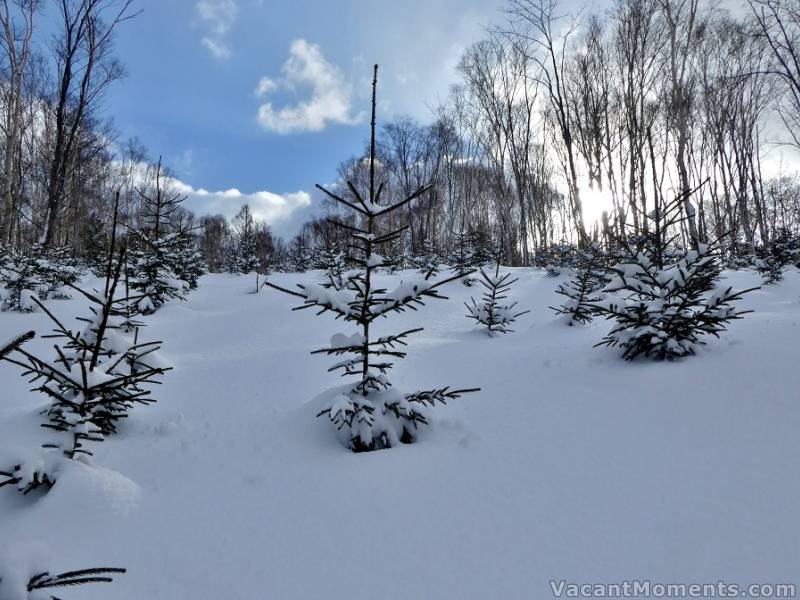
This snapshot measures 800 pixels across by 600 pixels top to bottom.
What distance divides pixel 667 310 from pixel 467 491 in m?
2.48

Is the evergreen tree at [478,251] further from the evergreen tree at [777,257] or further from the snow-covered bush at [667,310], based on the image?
the snow-covered bush at [667,310]

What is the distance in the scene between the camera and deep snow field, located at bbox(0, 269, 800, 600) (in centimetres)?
143

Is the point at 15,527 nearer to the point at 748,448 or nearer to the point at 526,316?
the point at 748,448

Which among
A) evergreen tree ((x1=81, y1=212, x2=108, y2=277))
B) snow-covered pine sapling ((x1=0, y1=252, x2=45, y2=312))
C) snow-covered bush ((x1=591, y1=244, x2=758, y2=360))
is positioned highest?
evergreen tree ((x1=81, y1=212, x2=108, y2=277))

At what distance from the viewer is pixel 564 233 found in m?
32.3

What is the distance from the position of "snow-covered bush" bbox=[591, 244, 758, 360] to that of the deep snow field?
0.18 meters

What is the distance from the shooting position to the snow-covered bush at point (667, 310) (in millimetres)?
3072

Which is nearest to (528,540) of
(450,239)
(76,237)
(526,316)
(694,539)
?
(694,539)

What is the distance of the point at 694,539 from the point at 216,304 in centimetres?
999

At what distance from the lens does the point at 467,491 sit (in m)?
1.89

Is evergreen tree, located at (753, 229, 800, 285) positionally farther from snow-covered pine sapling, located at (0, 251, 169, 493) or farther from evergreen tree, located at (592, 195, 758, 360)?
snow-covered pine sapling, located at (0, 251, 169, 493)

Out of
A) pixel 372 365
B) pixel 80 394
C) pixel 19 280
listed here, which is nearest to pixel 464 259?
pixel 372 365

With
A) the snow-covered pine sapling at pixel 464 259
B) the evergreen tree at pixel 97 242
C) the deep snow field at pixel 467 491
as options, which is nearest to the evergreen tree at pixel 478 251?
the snow-covered pine sapling at pixel 464 259

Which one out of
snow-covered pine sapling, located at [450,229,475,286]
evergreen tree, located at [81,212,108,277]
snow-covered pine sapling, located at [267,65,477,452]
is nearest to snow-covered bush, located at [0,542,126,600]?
snow-covered pine sapling, located at [267,65,477,452]
